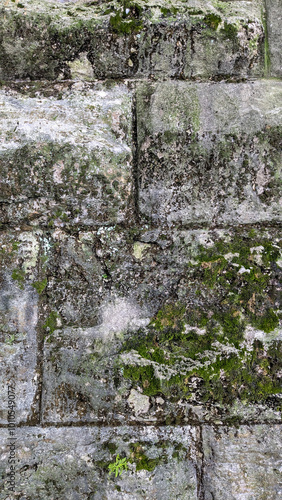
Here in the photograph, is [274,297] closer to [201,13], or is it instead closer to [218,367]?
[218,367]

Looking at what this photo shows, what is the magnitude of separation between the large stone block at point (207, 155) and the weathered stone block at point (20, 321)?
2.35 ft

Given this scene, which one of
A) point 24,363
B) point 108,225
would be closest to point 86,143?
point 108,225

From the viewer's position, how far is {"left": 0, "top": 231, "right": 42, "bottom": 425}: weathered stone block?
2.07 meters

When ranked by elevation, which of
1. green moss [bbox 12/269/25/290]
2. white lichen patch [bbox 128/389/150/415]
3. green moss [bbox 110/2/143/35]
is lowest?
white lichen patch [bbox 128/389/150/415]

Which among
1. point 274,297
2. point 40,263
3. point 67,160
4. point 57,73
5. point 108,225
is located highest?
point 57,73

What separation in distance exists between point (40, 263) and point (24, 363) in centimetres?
56

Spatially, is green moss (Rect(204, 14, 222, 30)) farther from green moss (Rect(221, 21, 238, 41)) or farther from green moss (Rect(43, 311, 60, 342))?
green moss (Rect(43, 311, 60, 342))

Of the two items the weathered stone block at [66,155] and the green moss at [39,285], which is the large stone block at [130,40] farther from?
the green moss at [39,285]

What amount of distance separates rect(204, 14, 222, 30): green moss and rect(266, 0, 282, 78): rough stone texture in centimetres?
34

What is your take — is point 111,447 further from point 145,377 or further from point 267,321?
point 267,321

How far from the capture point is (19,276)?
2.12m

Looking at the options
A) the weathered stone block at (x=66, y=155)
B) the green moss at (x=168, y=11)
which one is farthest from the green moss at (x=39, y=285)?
the green moss at (x=168, y=11)

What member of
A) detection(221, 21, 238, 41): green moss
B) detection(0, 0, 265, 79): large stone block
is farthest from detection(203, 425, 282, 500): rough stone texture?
detection(221, 21, 238, 41): green moss

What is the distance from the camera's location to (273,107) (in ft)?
7.14
